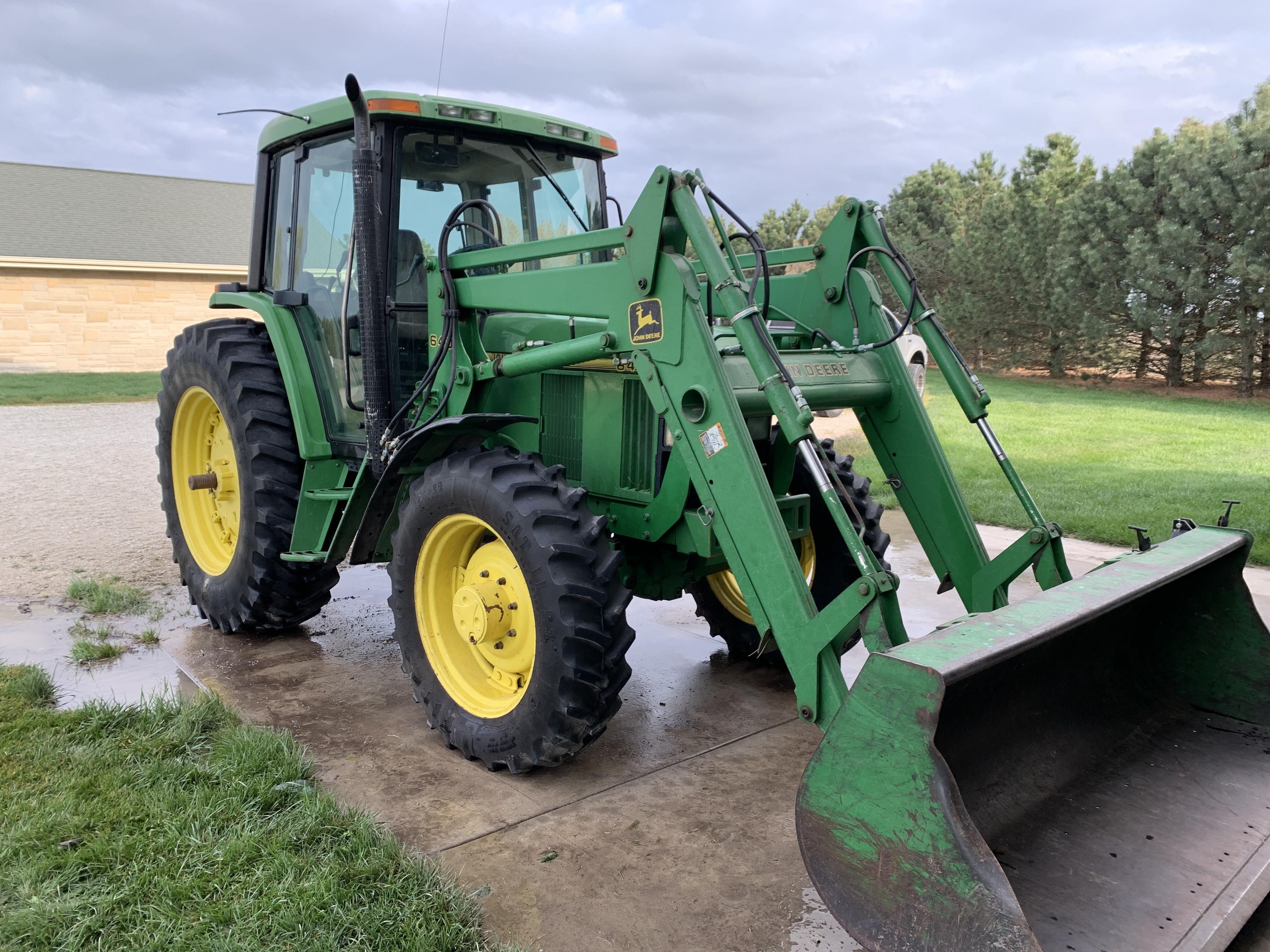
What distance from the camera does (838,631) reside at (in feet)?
9.02

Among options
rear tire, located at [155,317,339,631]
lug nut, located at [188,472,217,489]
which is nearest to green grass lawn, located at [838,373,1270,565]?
rear tire, located at [155,317,339,631]

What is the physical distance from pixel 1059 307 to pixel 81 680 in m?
21.7

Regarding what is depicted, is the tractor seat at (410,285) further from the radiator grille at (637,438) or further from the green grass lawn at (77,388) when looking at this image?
the green grass lawn at (77,388)

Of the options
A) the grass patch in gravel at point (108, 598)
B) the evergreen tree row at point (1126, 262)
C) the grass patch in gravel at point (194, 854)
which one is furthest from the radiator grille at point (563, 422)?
the evergreen tree row at point (1126, 262)

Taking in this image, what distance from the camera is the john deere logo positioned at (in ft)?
10.6

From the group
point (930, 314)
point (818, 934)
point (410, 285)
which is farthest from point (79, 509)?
point (818, 934)

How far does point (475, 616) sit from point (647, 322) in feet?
3.94

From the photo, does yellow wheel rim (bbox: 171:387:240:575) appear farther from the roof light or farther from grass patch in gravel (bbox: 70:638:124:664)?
the roof light

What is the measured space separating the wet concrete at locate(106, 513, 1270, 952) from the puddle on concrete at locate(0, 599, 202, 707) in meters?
0.13

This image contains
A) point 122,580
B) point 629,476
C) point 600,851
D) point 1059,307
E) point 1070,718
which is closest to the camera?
point 600,851

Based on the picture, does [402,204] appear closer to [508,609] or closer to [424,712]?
[508,609]

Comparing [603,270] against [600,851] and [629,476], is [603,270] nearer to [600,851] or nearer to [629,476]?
[629,476]

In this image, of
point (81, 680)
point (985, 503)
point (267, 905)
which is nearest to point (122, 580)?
point (81, 680)

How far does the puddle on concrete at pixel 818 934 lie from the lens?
101 inches
